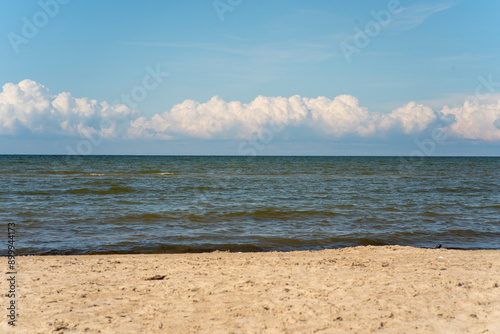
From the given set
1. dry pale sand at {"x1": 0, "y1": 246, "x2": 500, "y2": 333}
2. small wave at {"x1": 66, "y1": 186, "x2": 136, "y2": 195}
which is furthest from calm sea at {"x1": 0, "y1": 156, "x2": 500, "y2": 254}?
dry pale sand at {"x1": 0, "y1": 246, "x2": 500, "y2": 333}

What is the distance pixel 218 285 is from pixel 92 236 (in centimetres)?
751

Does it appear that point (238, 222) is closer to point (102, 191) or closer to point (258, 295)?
point (258, 295)

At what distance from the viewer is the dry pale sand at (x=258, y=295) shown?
571cm

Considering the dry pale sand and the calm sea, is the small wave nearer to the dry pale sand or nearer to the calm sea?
the calm sea

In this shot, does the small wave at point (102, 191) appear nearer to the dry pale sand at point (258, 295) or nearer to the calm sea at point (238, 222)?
the calm sea at point (238, 222)

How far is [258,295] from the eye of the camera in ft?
22.9

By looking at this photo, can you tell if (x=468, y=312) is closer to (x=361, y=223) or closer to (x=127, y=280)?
(x=127, y=280)

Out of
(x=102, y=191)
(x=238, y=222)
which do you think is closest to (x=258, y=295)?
(x=238, y=222)

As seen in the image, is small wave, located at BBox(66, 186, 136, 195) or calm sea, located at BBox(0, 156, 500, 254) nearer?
calm sea, located at BBox(0, 156, 500, 254)

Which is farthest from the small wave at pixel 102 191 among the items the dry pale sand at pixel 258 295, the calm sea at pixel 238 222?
the dry pale sand at pixel 258 295

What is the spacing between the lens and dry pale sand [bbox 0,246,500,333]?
5.71 metres

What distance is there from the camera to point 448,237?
1423 cm

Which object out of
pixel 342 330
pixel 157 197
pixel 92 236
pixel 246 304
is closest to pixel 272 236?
pixel 92 236

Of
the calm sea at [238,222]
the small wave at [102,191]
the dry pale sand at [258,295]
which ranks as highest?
the dry pale sand at [258,295]
